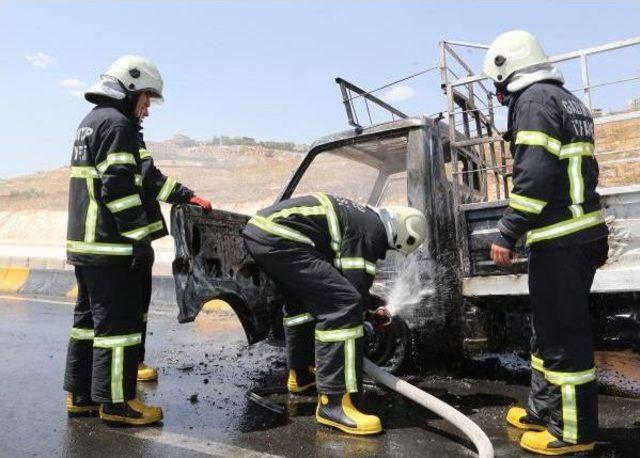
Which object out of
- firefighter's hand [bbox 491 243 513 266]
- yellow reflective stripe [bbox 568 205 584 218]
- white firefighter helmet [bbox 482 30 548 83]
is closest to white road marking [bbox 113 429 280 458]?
firefighter's hand [bbox 491 243 513 266]

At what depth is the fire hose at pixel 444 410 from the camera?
2.78m

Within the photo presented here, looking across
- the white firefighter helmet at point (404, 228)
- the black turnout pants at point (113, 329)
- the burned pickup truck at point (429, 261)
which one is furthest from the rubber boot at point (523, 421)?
the black turnout pants at point (113, 329)

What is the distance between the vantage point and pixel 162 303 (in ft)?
29.4

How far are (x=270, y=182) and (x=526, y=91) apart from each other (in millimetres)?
22220

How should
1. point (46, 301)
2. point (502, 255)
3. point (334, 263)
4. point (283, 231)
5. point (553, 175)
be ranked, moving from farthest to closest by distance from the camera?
point (46, 301) < point (334, 263) < point (283, 231) < point (502, 255) < point (553, 175)

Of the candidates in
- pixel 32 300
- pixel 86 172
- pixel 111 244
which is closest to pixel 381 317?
pixel 111 244

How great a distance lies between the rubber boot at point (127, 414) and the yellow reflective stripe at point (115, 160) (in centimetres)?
136

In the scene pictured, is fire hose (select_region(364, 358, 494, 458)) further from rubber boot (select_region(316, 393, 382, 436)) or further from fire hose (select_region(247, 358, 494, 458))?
rubber boot (select_region(316, 393, 382, 436))

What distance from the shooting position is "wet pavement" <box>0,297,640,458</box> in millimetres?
3023

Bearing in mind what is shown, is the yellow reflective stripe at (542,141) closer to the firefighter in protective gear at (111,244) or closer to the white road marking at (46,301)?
the firefighter in protective gear at (111,244)

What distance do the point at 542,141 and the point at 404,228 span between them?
1.00 m

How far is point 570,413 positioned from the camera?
9.39ft

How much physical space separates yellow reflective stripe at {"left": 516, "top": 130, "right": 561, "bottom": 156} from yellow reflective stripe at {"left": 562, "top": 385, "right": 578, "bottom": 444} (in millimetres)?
1157

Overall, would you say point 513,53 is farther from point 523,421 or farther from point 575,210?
point 523,421
